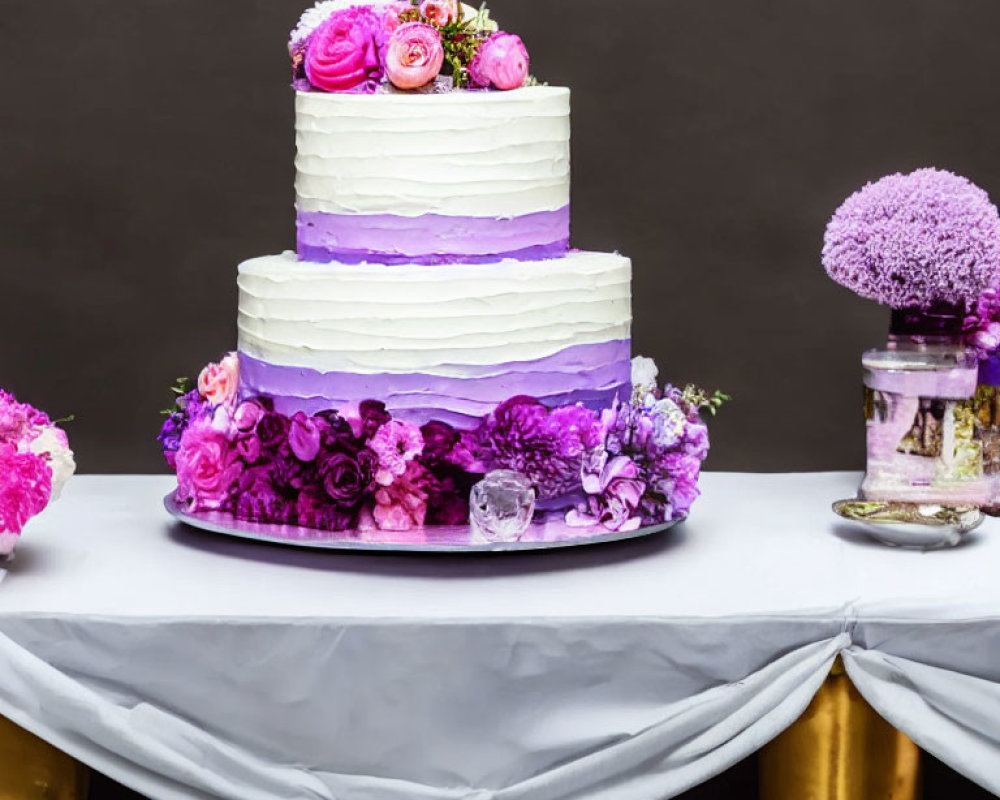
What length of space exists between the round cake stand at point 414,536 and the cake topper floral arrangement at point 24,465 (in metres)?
0.20

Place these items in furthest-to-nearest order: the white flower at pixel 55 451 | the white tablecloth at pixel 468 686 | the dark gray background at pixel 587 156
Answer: the dark gray background at pixel 587 156
the white flower at pixel 55 451
the white tablecloth at pixel 468 686

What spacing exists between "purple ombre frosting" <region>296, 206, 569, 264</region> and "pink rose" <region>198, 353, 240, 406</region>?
0.75 feet

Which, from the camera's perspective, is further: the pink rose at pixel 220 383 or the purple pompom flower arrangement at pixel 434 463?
the pink rose at pixel 220 383


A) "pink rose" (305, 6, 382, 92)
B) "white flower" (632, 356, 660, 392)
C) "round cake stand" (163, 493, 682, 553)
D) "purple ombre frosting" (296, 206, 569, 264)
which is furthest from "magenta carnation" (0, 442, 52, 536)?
"white flower" (632, 356, 660, 392)

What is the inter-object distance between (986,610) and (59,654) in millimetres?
1187

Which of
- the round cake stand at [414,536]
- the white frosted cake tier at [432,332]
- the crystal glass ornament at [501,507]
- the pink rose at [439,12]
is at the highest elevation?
the pink rose at [439,12]

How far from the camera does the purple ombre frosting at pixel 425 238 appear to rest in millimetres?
2910

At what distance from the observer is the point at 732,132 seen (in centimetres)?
437

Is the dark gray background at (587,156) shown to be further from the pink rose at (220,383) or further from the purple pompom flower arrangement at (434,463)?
the purple pompom flower arrangement at (434,463)

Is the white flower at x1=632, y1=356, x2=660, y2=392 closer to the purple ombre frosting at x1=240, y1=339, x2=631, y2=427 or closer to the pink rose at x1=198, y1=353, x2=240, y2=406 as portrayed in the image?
the purple ombre frosting at x1=240, y1=339, x2=631, y2=427

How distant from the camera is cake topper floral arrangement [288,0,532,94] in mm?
2932

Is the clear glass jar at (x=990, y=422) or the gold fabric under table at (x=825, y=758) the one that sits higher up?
the clear glass jar at (x=990, y=422)

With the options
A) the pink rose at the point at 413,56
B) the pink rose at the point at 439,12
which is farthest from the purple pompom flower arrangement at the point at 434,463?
the pink rose at the point at 439,12

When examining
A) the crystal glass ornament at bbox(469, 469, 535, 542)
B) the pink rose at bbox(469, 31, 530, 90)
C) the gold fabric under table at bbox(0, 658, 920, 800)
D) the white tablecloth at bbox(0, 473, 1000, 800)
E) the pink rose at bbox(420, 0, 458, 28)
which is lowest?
the gold fabric under table at bbox(0, 658, 920, 800)
